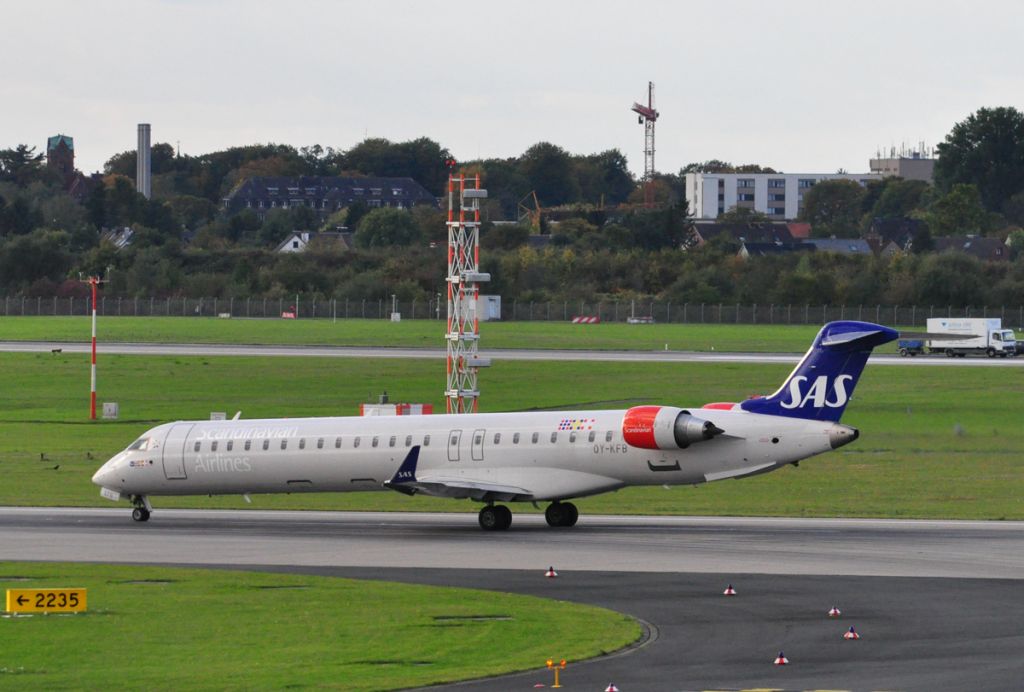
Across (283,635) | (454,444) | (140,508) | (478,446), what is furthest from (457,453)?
(283,635)

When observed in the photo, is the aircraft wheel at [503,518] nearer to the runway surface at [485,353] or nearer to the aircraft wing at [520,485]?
the aircraft wing at [520,485]

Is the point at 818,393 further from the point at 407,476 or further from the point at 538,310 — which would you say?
the point at 538,310

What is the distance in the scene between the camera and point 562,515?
39.1 m

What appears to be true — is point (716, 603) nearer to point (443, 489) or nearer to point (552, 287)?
point (443, 489)

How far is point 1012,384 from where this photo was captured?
8200cm

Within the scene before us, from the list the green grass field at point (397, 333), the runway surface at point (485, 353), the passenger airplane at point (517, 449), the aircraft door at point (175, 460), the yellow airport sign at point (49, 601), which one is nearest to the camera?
the yellow airport sign at point (49, 601)

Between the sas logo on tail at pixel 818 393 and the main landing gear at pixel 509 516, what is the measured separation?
561cm

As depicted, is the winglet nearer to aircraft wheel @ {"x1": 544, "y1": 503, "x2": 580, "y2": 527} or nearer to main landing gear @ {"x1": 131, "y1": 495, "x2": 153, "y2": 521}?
aircraft wheel @ {"x1": 544, "y1": 503, "x2": 580, "y2": 527}

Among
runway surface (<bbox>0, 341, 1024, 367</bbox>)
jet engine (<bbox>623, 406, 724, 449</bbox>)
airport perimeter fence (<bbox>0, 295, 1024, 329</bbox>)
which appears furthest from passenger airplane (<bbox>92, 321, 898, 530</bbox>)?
airport perimeter fence (<bbox>0, 295, 1024, 329</bbox>)

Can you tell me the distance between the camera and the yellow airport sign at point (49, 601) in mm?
26047

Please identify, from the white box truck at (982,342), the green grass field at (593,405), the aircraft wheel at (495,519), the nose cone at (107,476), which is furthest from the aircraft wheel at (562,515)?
the white box truck at (982,342)

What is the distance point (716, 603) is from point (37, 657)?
34.8 feet

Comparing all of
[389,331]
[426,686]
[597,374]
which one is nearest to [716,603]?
[426,686]

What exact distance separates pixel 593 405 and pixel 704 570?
138 feet
